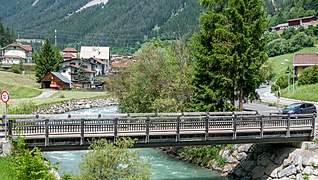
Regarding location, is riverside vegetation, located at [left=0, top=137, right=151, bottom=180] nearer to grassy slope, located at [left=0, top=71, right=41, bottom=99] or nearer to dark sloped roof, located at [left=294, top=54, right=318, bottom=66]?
dark sloped roof, located at [left=294, top=54, right=318, bottom=66]

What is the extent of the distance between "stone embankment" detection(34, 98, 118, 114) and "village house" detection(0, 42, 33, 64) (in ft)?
241

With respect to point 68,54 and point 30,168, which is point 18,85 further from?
point 30,168

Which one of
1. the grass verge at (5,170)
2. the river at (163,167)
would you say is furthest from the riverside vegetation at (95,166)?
the river at (163,167)

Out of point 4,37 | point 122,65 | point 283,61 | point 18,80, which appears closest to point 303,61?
point 122,65

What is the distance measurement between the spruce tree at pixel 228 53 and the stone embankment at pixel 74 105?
34584 mm

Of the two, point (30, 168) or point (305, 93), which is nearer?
point (30, 168)

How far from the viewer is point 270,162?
30.3 meters

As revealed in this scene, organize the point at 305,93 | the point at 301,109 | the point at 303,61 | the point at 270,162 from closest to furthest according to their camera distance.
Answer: the point at 270,162 → the point at 301,109 → the point at 305,93 → the point at 303,61

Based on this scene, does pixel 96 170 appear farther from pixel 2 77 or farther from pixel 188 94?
pixel 2 77

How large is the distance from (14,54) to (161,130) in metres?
138

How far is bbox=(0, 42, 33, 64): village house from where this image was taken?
491 feet

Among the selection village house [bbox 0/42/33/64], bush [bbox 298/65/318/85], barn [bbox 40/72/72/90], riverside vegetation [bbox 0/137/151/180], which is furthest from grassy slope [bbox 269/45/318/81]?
riverside vegetation [bbox 0/137/151/180]

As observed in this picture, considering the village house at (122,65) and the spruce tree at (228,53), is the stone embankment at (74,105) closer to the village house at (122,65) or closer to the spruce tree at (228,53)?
the village house at (122,65)

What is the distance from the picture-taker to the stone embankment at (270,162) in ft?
91.1
